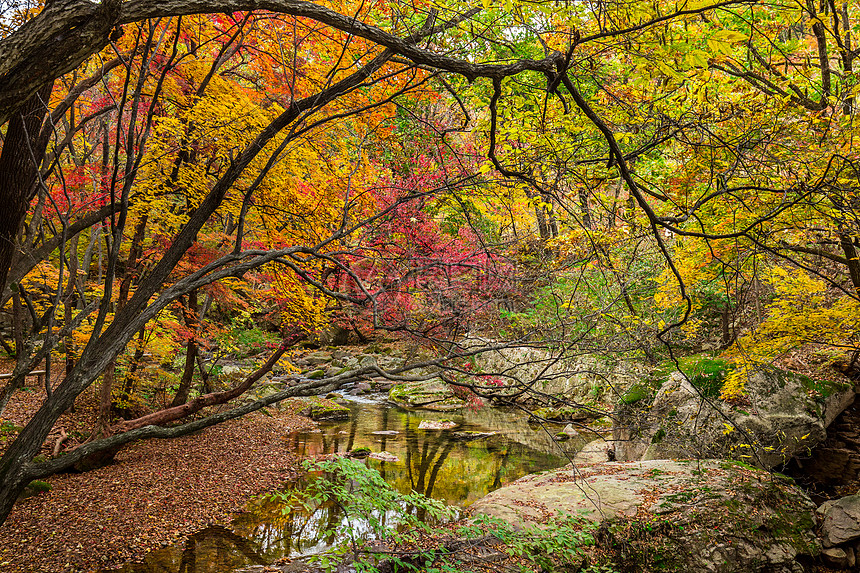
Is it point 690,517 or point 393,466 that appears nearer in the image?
point 690,517

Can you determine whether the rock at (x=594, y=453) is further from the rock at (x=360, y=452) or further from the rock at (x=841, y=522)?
the rock at (x=360, y=452)

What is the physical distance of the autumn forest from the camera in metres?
2.68

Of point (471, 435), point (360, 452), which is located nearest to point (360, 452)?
point (360, 452)

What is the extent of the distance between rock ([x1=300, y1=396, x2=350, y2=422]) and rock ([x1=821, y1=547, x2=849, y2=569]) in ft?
36.0

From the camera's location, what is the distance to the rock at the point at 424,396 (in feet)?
50.7

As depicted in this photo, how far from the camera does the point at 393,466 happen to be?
31.0ft

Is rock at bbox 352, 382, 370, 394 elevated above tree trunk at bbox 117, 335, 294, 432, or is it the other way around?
tree trunk at bbox 117, 335, 294, 432

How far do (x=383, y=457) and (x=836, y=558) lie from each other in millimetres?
7254

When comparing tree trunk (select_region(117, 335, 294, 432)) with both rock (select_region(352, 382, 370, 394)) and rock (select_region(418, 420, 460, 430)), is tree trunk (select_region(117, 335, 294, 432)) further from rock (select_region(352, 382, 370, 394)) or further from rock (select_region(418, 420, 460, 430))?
rock (select_region(352, 382, 370, 394))

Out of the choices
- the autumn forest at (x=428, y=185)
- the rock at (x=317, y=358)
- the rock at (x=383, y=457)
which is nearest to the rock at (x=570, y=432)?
the autumn forest at (x=428, y=185)

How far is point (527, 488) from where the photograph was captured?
6.59 meters

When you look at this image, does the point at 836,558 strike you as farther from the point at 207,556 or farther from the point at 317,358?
the point at 317,358

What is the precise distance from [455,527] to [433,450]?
5549 mm

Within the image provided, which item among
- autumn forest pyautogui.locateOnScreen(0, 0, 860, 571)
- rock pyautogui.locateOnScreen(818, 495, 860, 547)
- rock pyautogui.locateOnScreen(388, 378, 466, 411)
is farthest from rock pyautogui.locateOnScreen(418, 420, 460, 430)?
rock pyautogui.locateOnScreen(818, 495, 860, 547)
